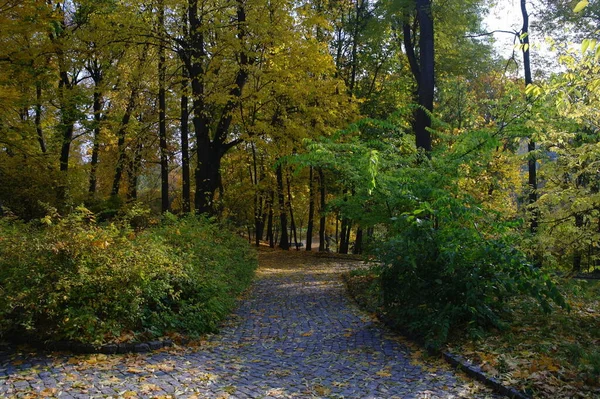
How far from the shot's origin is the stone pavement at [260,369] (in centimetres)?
423

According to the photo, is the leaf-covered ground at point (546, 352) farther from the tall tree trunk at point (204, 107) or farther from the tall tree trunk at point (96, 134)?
the tall tree trunk at point (96, 134)

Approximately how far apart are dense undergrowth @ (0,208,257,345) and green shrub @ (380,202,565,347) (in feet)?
8.77

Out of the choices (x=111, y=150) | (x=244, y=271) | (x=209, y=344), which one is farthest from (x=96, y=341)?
(x=111, y=150)

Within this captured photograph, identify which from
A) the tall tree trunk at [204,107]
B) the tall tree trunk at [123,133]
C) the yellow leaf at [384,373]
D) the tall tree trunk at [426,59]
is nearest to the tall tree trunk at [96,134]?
the tall tree trunk at [123,133]

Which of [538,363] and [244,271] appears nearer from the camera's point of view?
[538,363]

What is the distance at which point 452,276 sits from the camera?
6.04m

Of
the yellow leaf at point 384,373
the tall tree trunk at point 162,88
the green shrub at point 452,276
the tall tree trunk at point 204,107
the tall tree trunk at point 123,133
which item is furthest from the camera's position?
the tall tree trunk at point 123,133

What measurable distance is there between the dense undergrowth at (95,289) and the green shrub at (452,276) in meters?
2.67

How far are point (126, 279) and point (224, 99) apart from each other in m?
8.14

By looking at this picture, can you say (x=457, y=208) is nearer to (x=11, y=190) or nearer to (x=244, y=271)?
(x=244, y=271)

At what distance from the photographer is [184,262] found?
7219 millimetres

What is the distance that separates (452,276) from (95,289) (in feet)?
13.9

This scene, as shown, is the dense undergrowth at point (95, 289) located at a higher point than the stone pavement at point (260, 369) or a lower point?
higher

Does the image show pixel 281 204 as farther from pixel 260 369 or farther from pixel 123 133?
pixel 260 369
